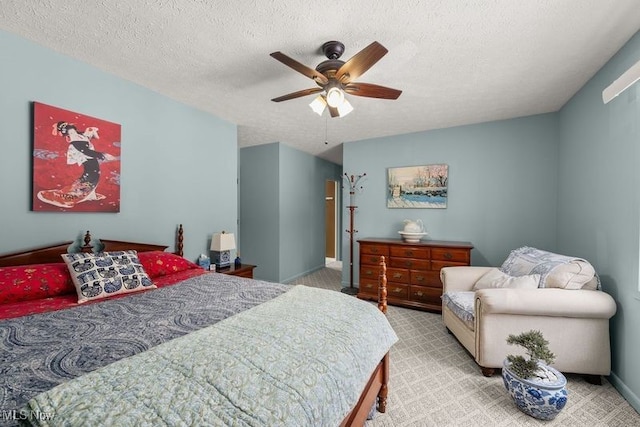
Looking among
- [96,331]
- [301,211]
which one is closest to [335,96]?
[96,331]

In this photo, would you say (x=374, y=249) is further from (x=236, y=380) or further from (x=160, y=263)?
(x=236, y=380)

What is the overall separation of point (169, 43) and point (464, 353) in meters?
3.55

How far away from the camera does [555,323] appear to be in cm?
206

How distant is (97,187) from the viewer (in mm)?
2383

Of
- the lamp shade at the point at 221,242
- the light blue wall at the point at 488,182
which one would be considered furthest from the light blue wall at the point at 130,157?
the light blue wall at the point at 488,182

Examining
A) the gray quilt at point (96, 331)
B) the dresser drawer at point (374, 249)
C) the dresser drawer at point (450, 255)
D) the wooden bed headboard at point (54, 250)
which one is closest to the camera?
the gray quilt at point (96, 331)

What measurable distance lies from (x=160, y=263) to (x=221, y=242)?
905mm

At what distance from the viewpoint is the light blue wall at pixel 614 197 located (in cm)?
188

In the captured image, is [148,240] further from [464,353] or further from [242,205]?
[464,353]

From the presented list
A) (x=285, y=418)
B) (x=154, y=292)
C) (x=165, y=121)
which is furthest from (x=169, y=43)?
(x=285, y=418)

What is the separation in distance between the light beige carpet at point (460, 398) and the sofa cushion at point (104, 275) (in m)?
1.85

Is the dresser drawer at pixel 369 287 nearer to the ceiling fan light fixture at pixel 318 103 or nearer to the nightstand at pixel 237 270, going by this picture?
the nightstand at pixel 237 270

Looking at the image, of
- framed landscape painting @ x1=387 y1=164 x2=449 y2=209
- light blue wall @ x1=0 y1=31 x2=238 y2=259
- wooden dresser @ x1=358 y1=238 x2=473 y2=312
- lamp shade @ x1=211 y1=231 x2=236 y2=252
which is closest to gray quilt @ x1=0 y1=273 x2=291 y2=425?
light blue wall @ x1=0 y1=31 x2=238 y2=259

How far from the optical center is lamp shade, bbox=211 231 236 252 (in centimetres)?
327
